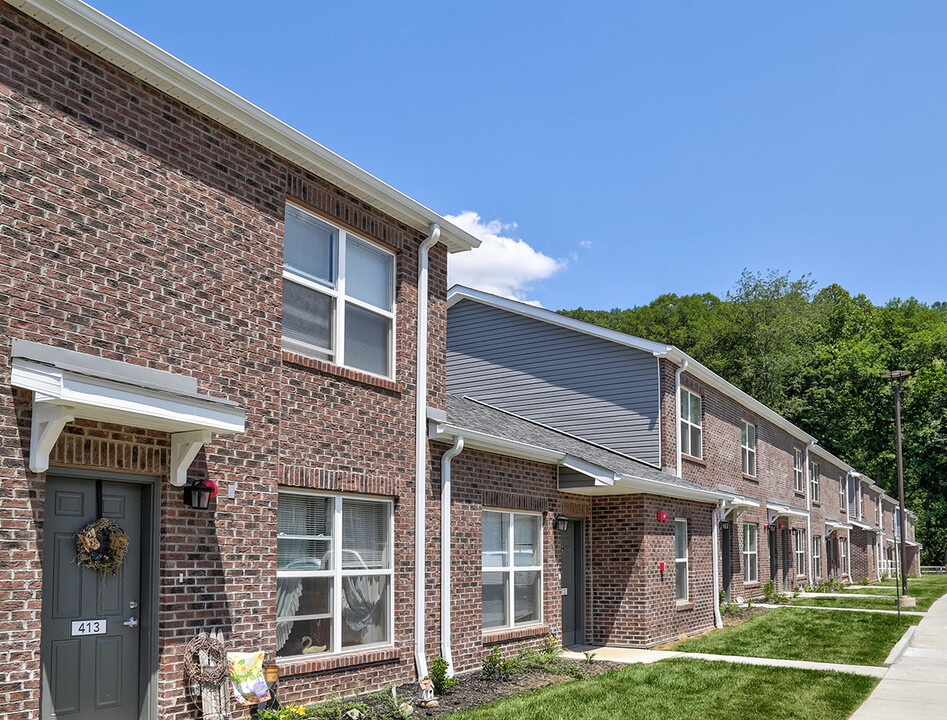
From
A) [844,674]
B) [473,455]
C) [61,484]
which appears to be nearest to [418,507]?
[473,455]

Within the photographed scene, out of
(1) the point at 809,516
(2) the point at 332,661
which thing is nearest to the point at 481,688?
(2) the point at 332,661

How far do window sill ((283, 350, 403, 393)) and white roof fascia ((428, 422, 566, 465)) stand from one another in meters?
0.85

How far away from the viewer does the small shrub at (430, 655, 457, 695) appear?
11503mm

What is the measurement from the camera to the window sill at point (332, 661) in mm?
9730

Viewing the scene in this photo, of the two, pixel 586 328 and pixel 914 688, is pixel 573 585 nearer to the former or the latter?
pixel 914 688

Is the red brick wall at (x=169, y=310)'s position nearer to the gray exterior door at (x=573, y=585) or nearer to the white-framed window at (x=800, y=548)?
the gray exterior door at (x=573, y=585)

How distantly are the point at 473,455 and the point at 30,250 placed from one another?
7.49m

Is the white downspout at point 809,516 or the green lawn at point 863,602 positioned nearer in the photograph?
the green lawn at point 863,602

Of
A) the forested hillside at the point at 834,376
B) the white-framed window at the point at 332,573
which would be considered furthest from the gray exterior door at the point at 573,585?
the forested hillside at the point at 834,376

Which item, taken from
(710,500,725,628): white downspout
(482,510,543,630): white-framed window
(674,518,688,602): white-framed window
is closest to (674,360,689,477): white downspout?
(710,500,725,628): white downspout

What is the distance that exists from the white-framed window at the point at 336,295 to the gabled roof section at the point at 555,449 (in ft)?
5.19

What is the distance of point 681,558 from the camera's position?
1959 cm

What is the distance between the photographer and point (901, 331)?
66750 millimetres

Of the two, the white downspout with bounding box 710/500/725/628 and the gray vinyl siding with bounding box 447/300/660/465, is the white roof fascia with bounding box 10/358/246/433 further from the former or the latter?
the white downspout with bounding box 710/500/725/628
